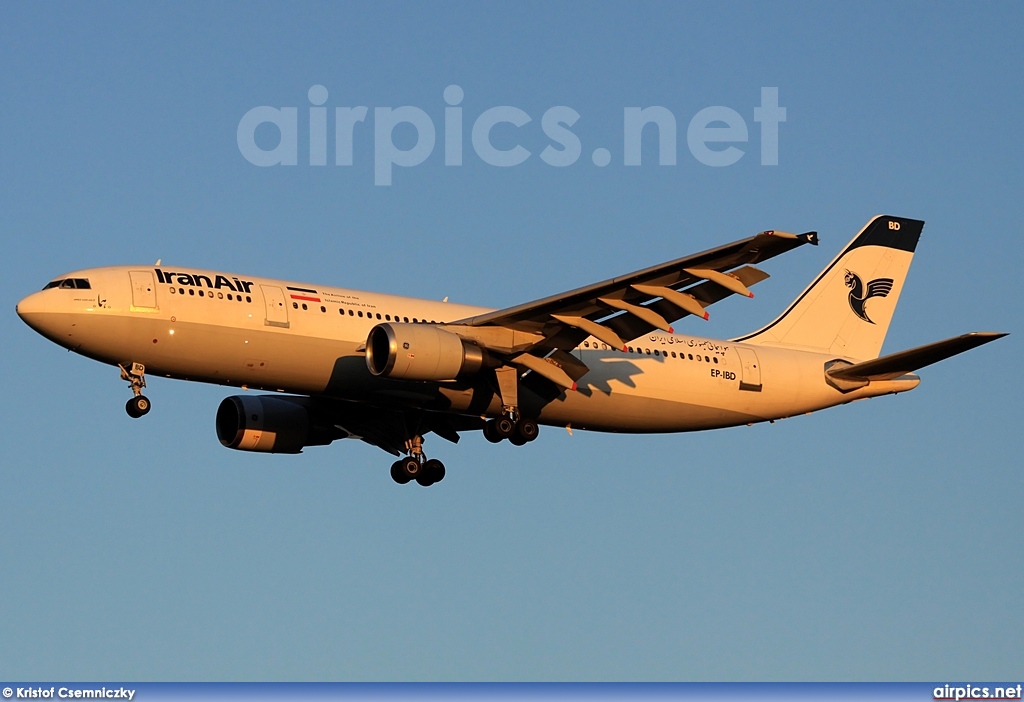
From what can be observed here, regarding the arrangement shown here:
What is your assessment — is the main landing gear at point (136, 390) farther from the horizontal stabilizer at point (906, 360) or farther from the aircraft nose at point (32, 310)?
the horizontal stabilizer at point (906, 360)

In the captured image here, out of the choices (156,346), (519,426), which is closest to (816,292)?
(519,426)

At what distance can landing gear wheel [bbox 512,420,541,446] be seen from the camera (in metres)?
46.4

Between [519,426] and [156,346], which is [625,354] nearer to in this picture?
[519,426]

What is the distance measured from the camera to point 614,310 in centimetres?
4447

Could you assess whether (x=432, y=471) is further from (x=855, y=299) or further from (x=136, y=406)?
(x=855, y=299)

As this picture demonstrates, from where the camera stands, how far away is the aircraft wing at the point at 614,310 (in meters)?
41.5

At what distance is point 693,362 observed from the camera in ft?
163

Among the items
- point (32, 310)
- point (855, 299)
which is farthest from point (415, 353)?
point (855, 299)

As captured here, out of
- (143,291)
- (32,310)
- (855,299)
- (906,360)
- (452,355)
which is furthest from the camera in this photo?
(855,299)

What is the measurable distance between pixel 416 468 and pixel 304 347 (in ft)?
26.0

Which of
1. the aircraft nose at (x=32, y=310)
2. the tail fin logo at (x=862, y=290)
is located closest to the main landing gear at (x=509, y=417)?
the aircraft nose at (x=32, y=310)

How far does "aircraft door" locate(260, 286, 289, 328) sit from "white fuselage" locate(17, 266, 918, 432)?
0.03 m

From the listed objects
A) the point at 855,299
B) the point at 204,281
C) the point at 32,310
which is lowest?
the point at 32,310

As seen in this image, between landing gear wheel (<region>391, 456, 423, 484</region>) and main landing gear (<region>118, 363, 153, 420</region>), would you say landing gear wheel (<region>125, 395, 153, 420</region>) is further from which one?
landing gear wheel (<region>391, 456, 423, 484</region>)
